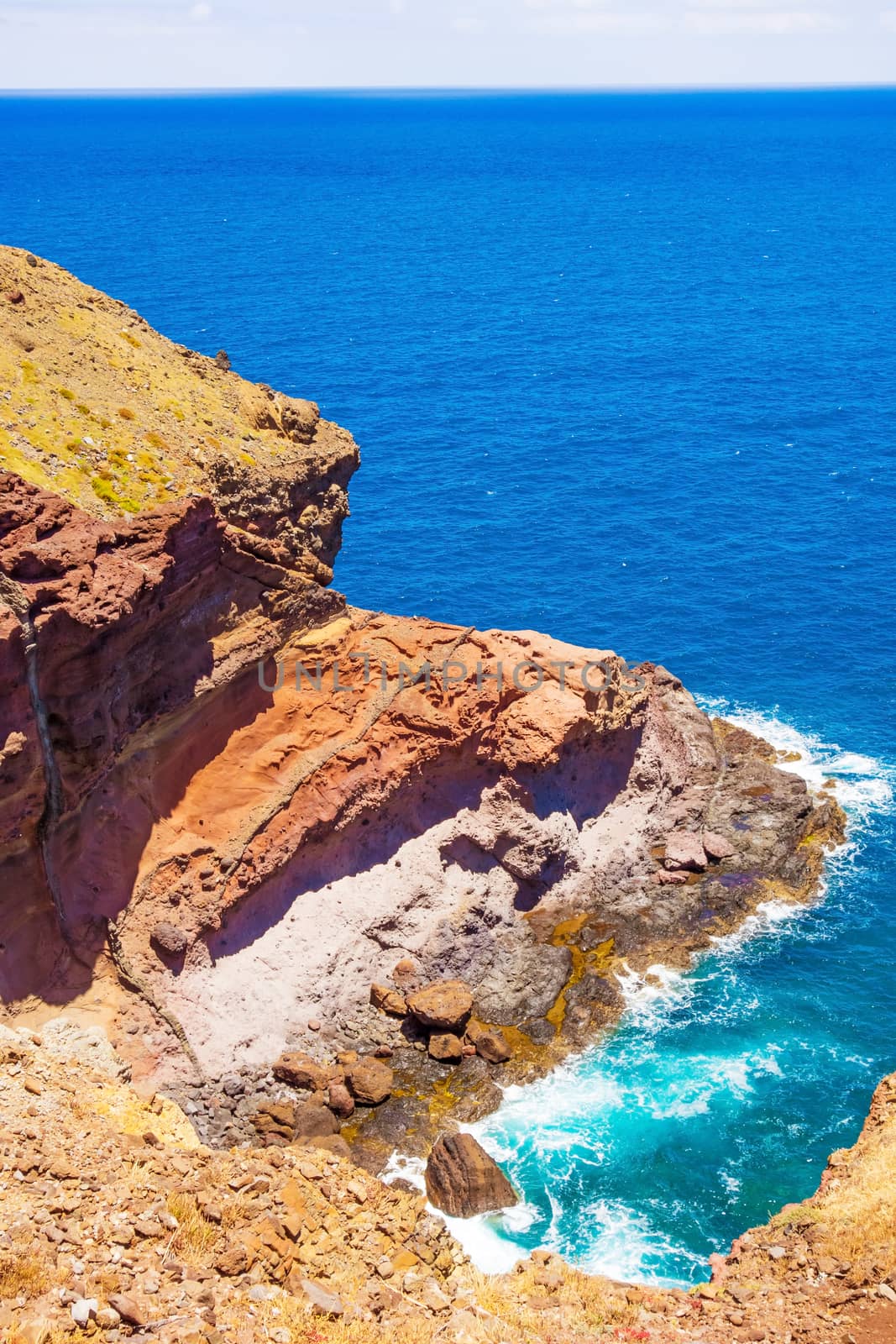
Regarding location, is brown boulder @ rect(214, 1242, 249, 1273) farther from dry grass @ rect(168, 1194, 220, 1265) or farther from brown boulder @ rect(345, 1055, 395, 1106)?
brown boulder @ rect(345, 1055, 395, 1106)

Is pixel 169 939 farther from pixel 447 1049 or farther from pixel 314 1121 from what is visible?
pixel 447 1049

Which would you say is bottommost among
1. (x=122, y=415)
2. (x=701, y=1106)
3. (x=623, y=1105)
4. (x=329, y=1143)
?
(x=329, y=1143)

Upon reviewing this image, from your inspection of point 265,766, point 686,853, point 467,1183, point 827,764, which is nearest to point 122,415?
point 265,766

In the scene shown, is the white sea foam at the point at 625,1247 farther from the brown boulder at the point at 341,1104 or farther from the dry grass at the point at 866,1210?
the brown boulder at the point at 341,1104

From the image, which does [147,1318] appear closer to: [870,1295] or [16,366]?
[870,1295]

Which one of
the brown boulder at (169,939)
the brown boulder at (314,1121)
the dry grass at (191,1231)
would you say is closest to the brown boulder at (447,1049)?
the brown boulder at (314,1121)
